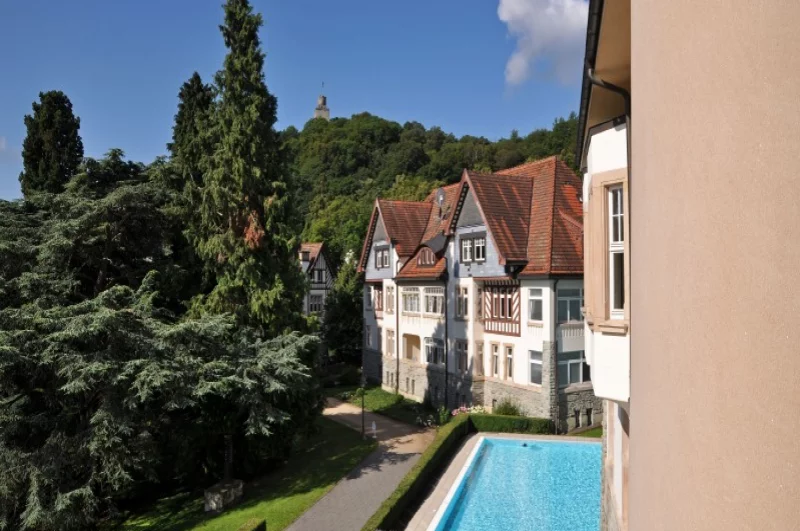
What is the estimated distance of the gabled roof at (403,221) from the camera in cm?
3425

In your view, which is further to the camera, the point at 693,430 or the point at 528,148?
the point at 528,148

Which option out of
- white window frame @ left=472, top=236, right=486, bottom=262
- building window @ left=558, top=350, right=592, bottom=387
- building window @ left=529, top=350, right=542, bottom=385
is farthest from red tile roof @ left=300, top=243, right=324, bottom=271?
building window @ left=558, top=350, right=592, bottom=387

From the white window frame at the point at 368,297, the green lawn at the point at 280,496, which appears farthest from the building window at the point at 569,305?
the white window frame at the point at 368,297

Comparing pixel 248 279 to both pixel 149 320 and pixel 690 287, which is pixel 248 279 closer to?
pixel 149 320

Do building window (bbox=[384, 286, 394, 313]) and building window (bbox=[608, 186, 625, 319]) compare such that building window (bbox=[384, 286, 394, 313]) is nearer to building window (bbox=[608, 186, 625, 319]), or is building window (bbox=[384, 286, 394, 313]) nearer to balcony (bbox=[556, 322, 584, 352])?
balcony (bbox=[556, 322, 584, 352])

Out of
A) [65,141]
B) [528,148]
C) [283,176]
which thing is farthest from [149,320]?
[528,148]

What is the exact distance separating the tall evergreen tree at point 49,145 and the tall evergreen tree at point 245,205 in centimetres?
696

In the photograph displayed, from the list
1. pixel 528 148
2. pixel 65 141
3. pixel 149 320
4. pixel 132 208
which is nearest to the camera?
pixel 149 320

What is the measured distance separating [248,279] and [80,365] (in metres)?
7.22

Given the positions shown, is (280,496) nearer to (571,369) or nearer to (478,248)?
(571,369)

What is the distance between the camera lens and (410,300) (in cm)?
3312

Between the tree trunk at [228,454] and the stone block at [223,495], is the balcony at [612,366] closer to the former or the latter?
the stone block at [223,495]

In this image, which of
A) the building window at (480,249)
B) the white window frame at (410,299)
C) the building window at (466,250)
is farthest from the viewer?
the white window frame at (410,299)

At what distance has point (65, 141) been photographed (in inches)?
954
